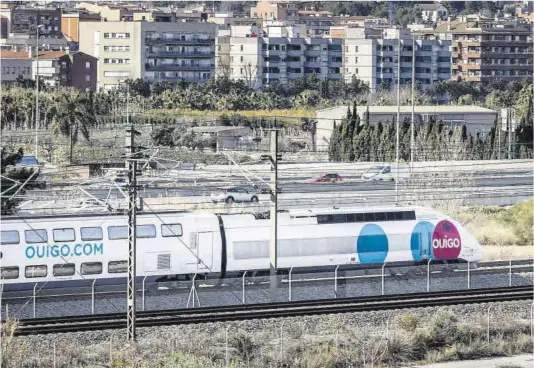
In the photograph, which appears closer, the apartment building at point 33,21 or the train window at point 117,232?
the train window at point 117,232

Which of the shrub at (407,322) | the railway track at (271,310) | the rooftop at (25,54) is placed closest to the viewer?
the shrub at (407,322)

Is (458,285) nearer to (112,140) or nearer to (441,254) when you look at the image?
(441,254)

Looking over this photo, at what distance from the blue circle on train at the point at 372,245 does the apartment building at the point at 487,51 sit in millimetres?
51353

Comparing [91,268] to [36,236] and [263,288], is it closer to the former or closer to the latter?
[36,236]

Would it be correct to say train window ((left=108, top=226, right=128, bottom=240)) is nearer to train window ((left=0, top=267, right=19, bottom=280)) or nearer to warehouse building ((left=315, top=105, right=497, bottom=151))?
train window ((left=0, top=267, right=19, bottom=280))

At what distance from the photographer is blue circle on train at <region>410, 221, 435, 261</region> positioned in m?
19.0

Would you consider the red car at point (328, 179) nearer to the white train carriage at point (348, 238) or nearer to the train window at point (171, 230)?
the white train carriage at point (348, 238)

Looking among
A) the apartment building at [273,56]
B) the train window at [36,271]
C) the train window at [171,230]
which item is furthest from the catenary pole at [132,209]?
the apartment building at [273,56]

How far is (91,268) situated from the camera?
16703 millimetres

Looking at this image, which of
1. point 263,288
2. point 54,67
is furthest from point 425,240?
point 54,67

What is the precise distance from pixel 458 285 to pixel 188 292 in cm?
401

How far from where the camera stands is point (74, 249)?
54.4 ft

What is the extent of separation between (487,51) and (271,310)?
56.5 m

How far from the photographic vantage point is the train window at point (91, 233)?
16656mm
